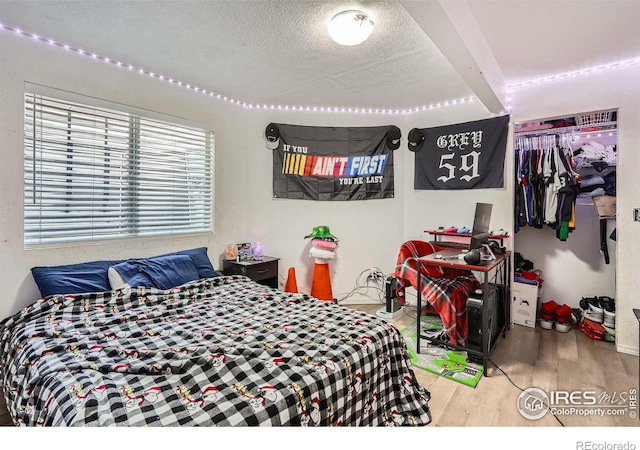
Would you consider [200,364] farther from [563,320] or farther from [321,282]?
[563,320]

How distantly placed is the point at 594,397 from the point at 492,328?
1423mm

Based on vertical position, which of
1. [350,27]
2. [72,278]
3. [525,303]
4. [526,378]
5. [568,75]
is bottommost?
[526,378]

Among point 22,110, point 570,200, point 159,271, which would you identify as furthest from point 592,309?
point 22,110

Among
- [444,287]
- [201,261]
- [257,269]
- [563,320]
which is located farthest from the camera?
[257,269]

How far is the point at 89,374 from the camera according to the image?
1.28m

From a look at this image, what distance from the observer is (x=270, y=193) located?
381cm

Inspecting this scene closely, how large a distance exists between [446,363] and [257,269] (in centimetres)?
196

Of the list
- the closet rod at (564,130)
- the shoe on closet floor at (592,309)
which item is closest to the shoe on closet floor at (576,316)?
the shoe on closet floor at (592,309)

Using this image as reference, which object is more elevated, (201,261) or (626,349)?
(201,261)

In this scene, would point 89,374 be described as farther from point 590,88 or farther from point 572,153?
point 572,153

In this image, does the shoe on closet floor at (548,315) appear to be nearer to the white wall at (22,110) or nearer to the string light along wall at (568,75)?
the string light along wall at (568,75)

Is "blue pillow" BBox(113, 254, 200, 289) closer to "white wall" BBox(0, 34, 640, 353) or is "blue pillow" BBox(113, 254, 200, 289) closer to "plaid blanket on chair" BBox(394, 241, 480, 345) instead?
"white wall" BBox(0, 34, 640, 353)

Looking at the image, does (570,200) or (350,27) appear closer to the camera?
(350,27)

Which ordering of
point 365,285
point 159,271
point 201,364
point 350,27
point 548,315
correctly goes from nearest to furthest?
point 201,364, point 350,27, point 159,271, point 548,315, point 365,285
